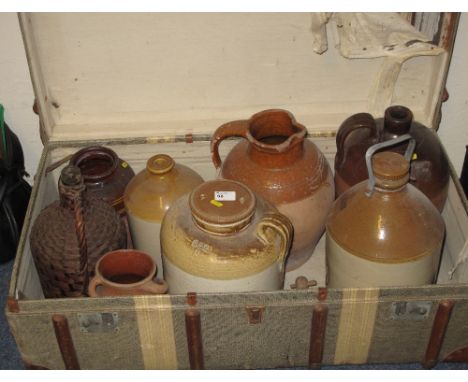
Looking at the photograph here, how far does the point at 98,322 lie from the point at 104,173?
39cm

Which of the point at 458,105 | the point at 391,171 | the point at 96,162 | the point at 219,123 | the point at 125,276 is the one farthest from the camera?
the point at 458,105

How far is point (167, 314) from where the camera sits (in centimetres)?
121

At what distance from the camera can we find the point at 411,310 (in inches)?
48.2

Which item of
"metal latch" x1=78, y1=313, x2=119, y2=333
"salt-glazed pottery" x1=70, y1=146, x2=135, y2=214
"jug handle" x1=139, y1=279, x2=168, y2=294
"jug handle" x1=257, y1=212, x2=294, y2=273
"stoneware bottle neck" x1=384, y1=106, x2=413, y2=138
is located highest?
"stoneware bottle neck" x1=384, y1=106, x2=413, y2=138

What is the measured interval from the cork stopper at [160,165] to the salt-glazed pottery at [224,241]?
16cm

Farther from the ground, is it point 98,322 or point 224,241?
point 224,241

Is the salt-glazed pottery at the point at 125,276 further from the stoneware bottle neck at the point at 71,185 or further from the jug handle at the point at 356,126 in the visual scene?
the jug handle at the point at 356,126

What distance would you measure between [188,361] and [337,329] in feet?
1.00

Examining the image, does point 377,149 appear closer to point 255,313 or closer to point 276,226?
point 276,226

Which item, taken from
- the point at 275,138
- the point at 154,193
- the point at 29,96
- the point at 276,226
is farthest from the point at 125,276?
the point at 29,96

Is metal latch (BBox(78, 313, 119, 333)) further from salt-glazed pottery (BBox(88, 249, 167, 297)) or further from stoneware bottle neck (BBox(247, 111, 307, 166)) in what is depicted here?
stoneware bottle neck (BBox(247, 111, 307, 166))

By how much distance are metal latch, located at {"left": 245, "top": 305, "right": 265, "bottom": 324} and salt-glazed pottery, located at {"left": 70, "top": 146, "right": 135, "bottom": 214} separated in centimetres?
45

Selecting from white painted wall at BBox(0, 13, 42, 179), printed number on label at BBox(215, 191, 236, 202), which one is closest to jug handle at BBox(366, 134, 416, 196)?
printed number on label at BBox(215, 191, 236, 202)

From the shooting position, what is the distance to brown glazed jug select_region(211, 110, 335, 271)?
136 centimetres
